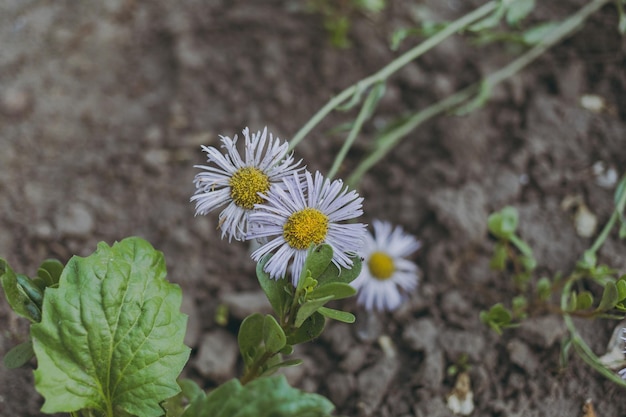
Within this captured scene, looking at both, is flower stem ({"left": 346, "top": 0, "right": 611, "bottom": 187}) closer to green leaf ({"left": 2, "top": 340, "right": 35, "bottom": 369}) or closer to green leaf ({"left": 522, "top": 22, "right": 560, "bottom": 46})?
green leaf ({"left": 522, "top": 22, "right": 560, "bottom": 46})

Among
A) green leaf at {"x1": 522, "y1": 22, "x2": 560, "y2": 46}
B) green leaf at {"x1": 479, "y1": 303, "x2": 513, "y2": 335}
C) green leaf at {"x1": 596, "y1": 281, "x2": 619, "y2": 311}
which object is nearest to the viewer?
green leaf at {"x1": 596, "y1": 281, "x2": 619, "y2": 311}

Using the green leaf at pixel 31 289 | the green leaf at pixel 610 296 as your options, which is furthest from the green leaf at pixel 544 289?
the green leaf at pixel 31 289

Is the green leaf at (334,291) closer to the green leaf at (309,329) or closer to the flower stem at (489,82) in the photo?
the green leaf at (309,329)

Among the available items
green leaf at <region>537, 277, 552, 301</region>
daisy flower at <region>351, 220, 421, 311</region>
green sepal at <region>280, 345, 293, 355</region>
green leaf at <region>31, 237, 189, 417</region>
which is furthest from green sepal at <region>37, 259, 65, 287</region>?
green leaf at <region>537, 277, 552, 301</region>

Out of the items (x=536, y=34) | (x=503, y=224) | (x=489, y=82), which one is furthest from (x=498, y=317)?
(x=536, y=34)

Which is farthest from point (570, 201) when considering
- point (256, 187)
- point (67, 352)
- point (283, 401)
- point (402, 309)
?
point (67, 352)

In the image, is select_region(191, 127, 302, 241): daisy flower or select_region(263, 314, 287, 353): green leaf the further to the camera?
select_region(191, 127, 302, 241): daisy flower

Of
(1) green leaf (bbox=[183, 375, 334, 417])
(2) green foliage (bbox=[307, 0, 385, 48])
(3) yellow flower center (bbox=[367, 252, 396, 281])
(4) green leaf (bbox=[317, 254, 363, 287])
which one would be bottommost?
(1) green leaf (bbox=[183, 375, 334, 417])
